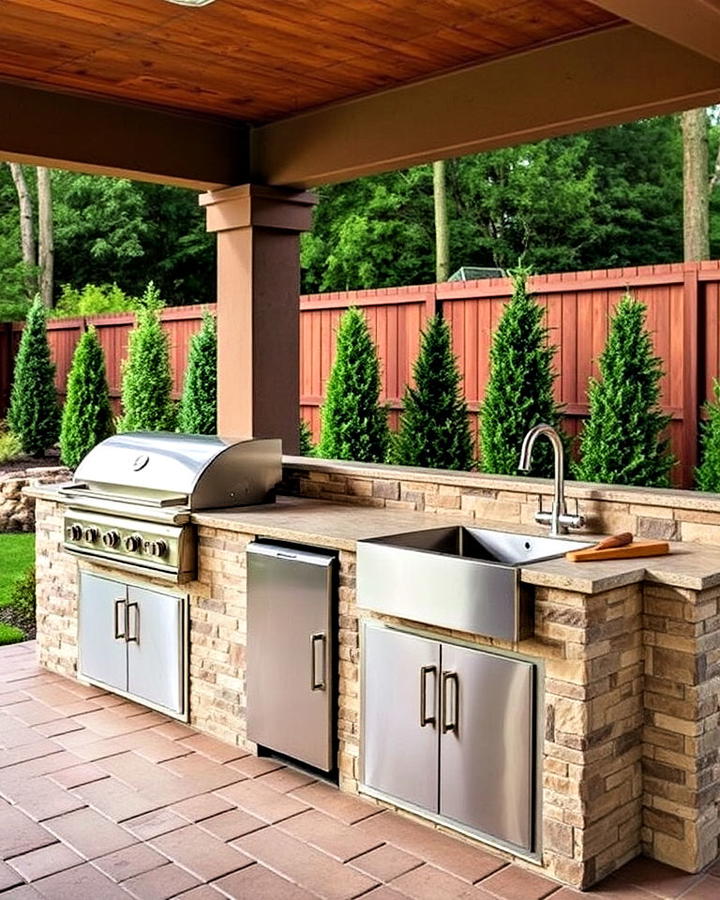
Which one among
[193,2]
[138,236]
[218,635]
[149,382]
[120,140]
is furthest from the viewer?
[138,236]

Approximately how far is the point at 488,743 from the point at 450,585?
0.48 meters

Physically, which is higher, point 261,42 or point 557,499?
point 261,42

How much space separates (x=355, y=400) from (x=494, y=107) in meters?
4.21

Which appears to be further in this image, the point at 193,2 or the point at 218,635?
the point at 218,635

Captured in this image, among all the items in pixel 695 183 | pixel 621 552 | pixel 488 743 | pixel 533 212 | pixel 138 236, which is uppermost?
pixel 138 236

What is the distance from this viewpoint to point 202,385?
9812 mm

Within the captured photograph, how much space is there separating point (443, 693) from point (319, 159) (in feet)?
9.62

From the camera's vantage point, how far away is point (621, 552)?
3258mm

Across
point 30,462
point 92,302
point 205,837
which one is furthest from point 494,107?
point 92,302

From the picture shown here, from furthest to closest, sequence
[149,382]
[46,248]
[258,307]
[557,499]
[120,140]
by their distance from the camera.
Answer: [46,248], [149,382], [258,307], [120,140], [557,499]

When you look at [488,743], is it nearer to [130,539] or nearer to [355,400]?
[130,539]

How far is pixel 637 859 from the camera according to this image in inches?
125

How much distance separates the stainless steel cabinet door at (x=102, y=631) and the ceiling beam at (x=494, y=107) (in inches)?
87.8

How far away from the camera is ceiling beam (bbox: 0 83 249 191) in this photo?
4.67m
